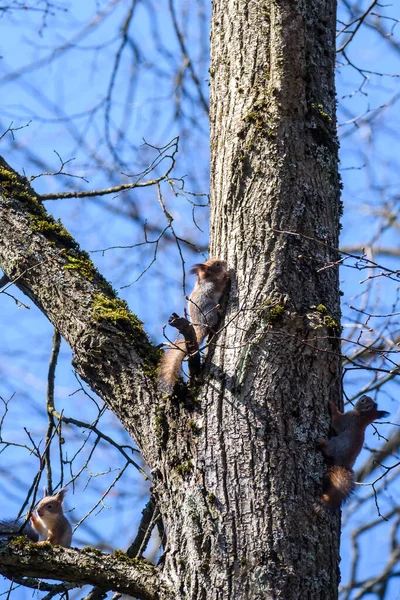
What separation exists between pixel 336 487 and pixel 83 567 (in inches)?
33.6

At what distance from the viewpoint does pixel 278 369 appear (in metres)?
2.58

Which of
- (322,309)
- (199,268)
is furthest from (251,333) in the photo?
(199,268)

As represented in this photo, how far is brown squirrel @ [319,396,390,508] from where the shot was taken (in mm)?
2412

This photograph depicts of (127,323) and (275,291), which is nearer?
(275,291)

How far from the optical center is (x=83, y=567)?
237 centimetres

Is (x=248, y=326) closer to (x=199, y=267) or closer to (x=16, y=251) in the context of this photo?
(x=199, y=267)

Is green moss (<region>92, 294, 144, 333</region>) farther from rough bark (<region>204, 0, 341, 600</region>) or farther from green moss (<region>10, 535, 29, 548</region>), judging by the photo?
green moss (<region>10, 535, 29, 548</region>)

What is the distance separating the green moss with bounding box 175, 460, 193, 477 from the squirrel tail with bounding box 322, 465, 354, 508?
0.44m

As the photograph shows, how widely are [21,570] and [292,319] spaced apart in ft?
4.09

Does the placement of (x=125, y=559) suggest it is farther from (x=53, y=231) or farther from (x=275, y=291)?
(x=53, y=231)

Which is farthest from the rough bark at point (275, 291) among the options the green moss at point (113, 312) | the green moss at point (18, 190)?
the green moss at point (18, 190)

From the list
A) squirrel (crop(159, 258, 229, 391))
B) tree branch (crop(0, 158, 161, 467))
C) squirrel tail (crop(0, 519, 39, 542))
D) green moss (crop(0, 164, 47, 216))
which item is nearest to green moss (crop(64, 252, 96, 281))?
tree branch (crop(0, 158, 161, 467))

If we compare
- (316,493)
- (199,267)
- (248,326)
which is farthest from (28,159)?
(316,493)

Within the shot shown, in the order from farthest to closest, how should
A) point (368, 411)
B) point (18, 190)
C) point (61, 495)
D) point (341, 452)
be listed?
point (61, 495) → point (18, 190) → point (368, 411) → point (341, 452)
